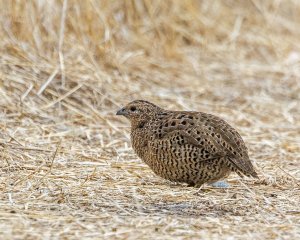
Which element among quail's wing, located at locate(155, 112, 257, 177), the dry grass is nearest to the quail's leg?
the dry grass

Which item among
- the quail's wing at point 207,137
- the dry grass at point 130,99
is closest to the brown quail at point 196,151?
the quail's wing at point 207,137

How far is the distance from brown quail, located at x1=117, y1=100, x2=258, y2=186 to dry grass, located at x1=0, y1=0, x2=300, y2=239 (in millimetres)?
139

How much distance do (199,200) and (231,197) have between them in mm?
247

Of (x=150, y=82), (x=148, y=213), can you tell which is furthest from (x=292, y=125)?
(x=148, y=213)

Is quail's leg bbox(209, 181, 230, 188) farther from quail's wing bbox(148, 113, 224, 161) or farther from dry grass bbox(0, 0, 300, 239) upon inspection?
quail's wing bbox(148, 113, 224, 161)

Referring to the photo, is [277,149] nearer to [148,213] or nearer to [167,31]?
[148,213]

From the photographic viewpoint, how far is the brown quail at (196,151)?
19.8 feet

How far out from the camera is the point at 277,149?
7.66 m

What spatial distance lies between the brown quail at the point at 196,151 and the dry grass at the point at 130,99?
5.5 inches

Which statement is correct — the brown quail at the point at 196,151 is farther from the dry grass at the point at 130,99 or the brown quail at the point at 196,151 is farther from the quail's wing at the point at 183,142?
the dry grass at the point at 130,99

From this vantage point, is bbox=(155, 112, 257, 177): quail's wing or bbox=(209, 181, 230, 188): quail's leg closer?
bbox=(155, 112, 257, 177): quail's wing

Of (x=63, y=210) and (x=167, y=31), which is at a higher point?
(x=167, y=31)

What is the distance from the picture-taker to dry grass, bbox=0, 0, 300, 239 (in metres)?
5.18

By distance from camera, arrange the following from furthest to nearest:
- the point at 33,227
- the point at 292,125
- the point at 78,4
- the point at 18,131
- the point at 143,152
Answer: the point at 78,4 → the point at 292,125 → the point at 18,131 → the point at 143,152 → the point at 33,227
